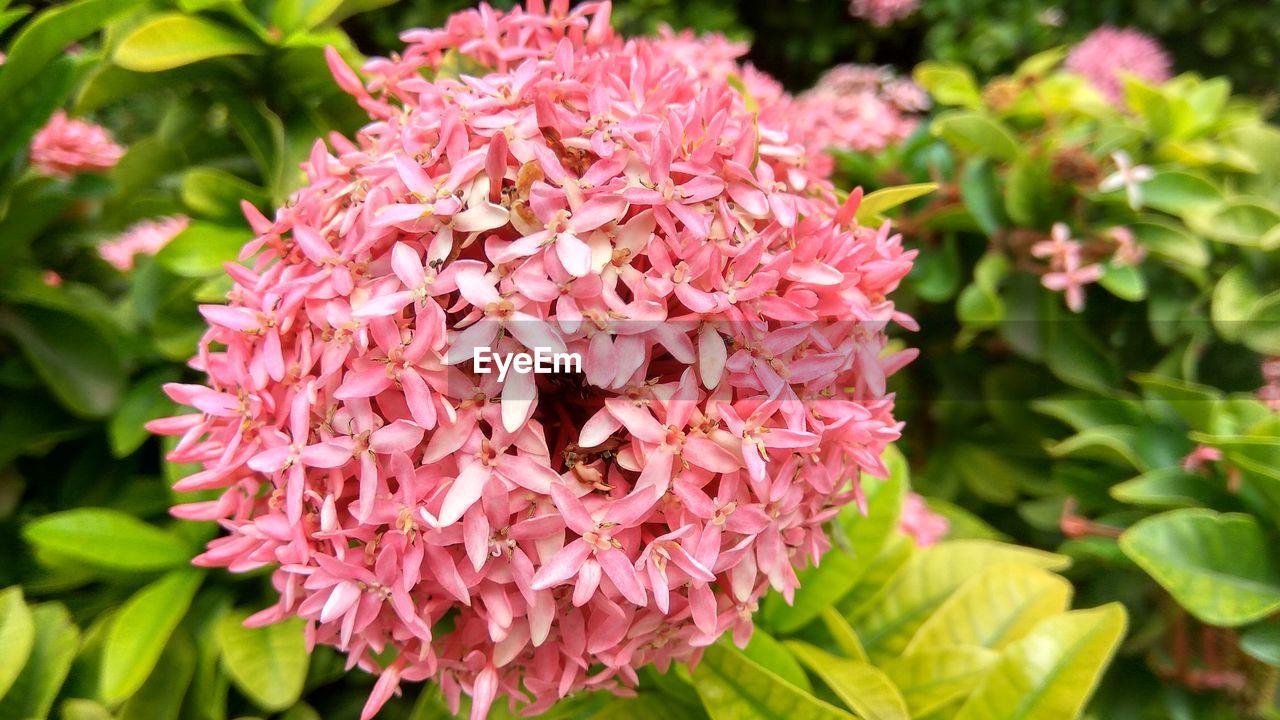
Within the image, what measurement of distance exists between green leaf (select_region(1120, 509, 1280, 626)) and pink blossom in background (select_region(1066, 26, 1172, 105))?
1.20 meters

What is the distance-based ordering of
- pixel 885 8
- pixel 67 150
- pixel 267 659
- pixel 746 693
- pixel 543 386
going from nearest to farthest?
pixel 543 386 < pixel 746 693 < pixel 267 659 < pixel 67 150 < pixel 885 8

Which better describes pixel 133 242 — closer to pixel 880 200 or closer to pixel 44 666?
pixel 44 666

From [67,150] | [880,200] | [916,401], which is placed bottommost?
[916,401]

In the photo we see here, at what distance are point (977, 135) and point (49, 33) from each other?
3.61 ft

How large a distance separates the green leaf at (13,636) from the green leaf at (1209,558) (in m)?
1.08

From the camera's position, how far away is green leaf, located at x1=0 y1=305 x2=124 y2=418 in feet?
2.76

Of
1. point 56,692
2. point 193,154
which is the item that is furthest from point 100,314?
point 56,692

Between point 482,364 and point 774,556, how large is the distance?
0.77 ft

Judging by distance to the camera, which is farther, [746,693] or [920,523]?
[920,523]

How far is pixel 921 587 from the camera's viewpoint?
873 millimetres

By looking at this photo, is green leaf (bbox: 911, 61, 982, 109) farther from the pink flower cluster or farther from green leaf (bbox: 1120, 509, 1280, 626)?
green leaf (bbox: 1120, 509, 1280, 626)

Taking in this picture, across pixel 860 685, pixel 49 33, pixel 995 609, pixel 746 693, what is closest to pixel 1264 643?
pixel 995 609

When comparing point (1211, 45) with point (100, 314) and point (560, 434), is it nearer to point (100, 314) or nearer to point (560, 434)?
point (560, 434)

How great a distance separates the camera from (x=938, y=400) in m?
1.36
